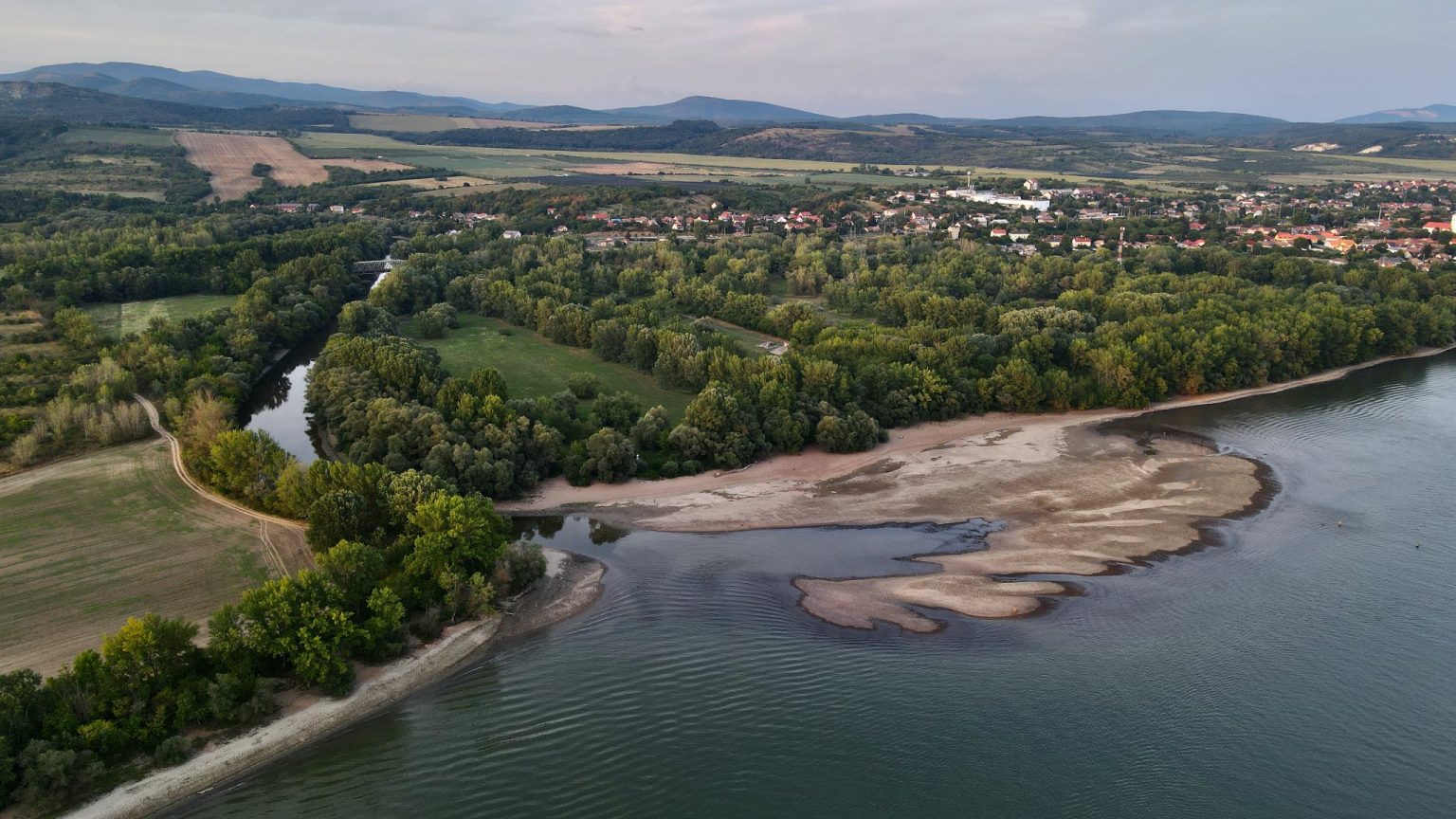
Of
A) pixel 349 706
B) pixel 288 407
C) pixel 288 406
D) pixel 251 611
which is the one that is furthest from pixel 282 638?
pixel 288 406

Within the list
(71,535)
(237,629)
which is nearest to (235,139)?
(71,535)

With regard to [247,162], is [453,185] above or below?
below

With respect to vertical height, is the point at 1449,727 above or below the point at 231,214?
below

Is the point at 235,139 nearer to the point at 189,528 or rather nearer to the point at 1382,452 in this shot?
the point at 189,528

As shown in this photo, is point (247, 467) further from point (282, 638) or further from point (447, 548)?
point (282, 638)

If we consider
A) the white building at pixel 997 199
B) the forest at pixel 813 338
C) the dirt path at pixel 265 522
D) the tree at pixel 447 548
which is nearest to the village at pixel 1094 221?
the white building at pixel 997 199

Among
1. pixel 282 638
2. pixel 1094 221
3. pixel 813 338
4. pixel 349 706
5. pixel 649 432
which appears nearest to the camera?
pixel 349 706

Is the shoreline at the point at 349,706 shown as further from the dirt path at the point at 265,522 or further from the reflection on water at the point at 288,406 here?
the reflection on water at the point at 288,406
